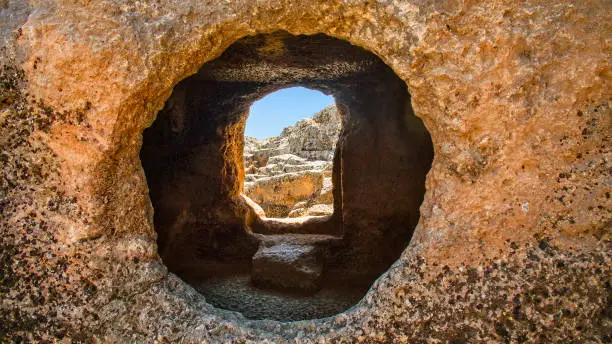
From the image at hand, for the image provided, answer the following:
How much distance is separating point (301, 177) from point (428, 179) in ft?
21.1

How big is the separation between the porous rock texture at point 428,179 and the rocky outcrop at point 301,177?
4.34m

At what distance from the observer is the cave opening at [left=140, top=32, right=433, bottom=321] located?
11.6 feet

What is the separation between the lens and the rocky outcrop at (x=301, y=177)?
25.3 ft

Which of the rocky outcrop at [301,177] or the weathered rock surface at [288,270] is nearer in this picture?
the weathered rock surface at [288,270]

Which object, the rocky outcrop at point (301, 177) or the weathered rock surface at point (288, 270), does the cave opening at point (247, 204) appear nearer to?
the weathered rock surface at point (288, 270)

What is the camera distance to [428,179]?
1.71 meters

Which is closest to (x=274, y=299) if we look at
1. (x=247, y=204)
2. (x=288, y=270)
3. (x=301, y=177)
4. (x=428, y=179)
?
(x=288, y=270)

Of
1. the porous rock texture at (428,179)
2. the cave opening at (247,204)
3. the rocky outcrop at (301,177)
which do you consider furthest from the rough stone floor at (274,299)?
the rocky outcrop at (301,177)

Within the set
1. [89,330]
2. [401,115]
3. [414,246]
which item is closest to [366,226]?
[401,115]

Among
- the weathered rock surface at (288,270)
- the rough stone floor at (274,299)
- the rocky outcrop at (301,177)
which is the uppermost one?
the rocky outcrop at (301,177)

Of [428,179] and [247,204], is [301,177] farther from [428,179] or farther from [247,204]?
[428,179]

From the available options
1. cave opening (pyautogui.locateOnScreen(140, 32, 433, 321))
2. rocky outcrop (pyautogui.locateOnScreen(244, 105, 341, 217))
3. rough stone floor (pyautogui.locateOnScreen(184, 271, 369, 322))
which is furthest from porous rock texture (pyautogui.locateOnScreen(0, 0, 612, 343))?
rocky outcrop (pyautogui.locateOnScreen(244, 105, 341, 217))

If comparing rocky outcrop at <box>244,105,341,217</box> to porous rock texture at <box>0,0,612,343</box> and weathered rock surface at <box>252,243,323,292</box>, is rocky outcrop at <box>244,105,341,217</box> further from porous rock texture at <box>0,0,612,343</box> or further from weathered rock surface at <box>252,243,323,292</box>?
porous rock texture at <box>0,0,612,343</box>

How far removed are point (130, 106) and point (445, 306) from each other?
1.65 metres
